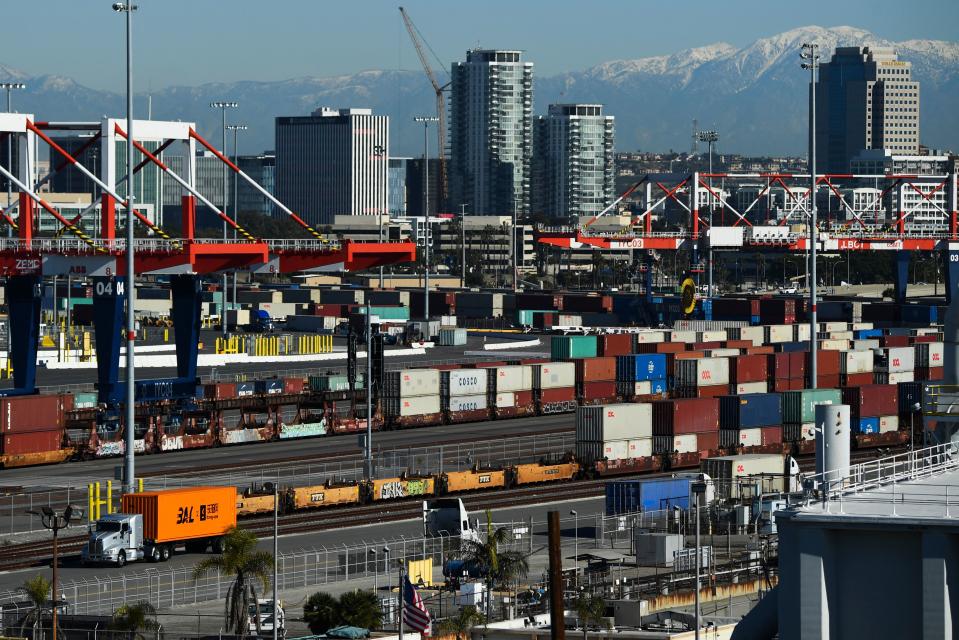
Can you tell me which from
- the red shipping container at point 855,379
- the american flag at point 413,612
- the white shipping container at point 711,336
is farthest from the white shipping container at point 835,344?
the american flag at point 413,612

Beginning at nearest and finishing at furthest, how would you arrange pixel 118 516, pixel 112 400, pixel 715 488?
1. pixel 118 516
2. pixel 715 488
3. pixel 112 400

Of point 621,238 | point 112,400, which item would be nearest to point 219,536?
point 112,400

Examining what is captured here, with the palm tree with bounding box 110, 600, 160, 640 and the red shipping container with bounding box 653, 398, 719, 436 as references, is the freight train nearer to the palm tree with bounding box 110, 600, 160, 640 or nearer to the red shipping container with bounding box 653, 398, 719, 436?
the red shipping container with bounding box 653, 398, 719, 436

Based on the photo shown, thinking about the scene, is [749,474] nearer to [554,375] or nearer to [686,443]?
[686,443]

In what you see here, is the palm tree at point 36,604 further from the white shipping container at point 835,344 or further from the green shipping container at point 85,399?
the white shipping container at point 835,344

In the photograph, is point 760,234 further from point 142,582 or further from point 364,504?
point 142,582
